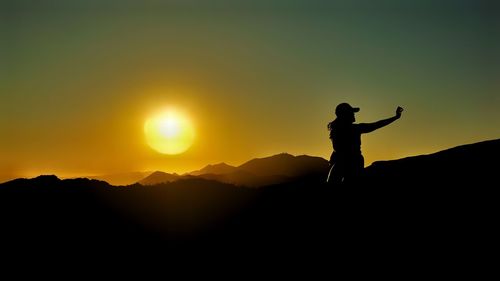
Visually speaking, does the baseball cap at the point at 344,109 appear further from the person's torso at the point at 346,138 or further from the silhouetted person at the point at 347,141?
the person's torso at the point at 346,138

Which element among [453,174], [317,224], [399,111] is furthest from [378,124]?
[453,174]

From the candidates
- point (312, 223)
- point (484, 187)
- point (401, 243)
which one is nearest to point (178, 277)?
point (312, 223)

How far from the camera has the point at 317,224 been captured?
12.8 meters

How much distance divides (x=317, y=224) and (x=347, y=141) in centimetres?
256

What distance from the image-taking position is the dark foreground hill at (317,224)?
11.3 meters

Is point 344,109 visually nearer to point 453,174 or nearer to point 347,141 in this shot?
point 347,141

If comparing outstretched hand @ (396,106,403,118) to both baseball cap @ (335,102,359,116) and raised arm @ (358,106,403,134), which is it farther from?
baseball cap @ (335,102,359,116)

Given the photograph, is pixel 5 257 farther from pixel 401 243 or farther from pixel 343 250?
pixel 401 243

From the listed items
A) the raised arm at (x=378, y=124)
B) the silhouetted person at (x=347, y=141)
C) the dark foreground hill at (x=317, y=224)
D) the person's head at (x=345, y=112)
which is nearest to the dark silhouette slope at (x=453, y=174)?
the dark foreground hill at (x=317, y=224)

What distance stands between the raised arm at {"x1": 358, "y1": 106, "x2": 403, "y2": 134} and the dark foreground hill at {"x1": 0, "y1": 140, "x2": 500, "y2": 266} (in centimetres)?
188

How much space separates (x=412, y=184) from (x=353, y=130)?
15.9ft

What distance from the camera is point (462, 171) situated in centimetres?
1603

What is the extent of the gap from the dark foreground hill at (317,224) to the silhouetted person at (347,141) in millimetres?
894

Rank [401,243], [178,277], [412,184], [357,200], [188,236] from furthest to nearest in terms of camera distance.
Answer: [188,236]
[412,184]
[357,200]
[178,277]
[401,243]
